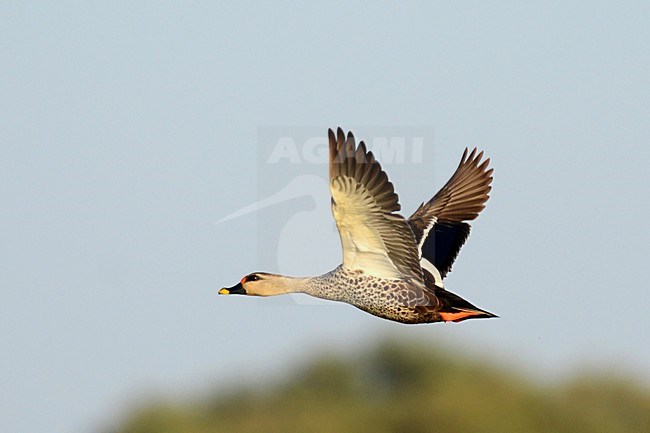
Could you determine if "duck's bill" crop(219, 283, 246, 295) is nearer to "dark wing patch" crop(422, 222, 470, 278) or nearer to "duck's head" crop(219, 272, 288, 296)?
"duck's head" crop(219, 272, 288, 296)

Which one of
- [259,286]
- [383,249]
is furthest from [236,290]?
[383,249]

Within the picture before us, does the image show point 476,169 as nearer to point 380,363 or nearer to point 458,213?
point 458,213

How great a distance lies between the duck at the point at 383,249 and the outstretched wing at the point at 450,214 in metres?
0.01

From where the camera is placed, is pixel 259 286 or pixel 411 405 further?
pixel 411 405

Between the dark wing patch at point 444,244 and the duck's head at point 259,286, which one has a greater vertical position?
the dark wing patch at point 444,244

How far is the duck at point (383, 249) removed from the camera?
14.9 meters

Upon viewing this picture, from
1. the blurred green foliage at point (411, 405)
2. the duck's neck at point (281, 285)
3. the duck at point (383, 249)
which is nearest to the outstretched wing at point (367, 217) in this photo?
the duck at point (383, 249)

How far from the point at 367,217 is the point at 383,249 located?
661mm

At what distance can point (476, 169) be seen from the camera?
19281 millimetres

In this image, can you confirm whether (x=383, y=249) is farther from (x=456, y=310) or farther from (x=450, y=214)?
(x=450, y=214)

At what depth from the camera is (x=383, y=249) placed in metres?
15.8

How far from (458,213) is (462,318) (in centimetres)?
256

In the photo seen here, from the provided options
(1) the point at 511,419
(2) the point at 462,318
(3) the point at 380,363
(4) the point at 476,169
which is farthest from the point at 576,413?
(2) the point at 462,318

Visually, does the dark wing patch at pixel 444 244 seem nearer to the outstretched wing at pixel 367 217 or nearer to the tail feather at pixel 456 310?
the tail feather at pixel 456 310
